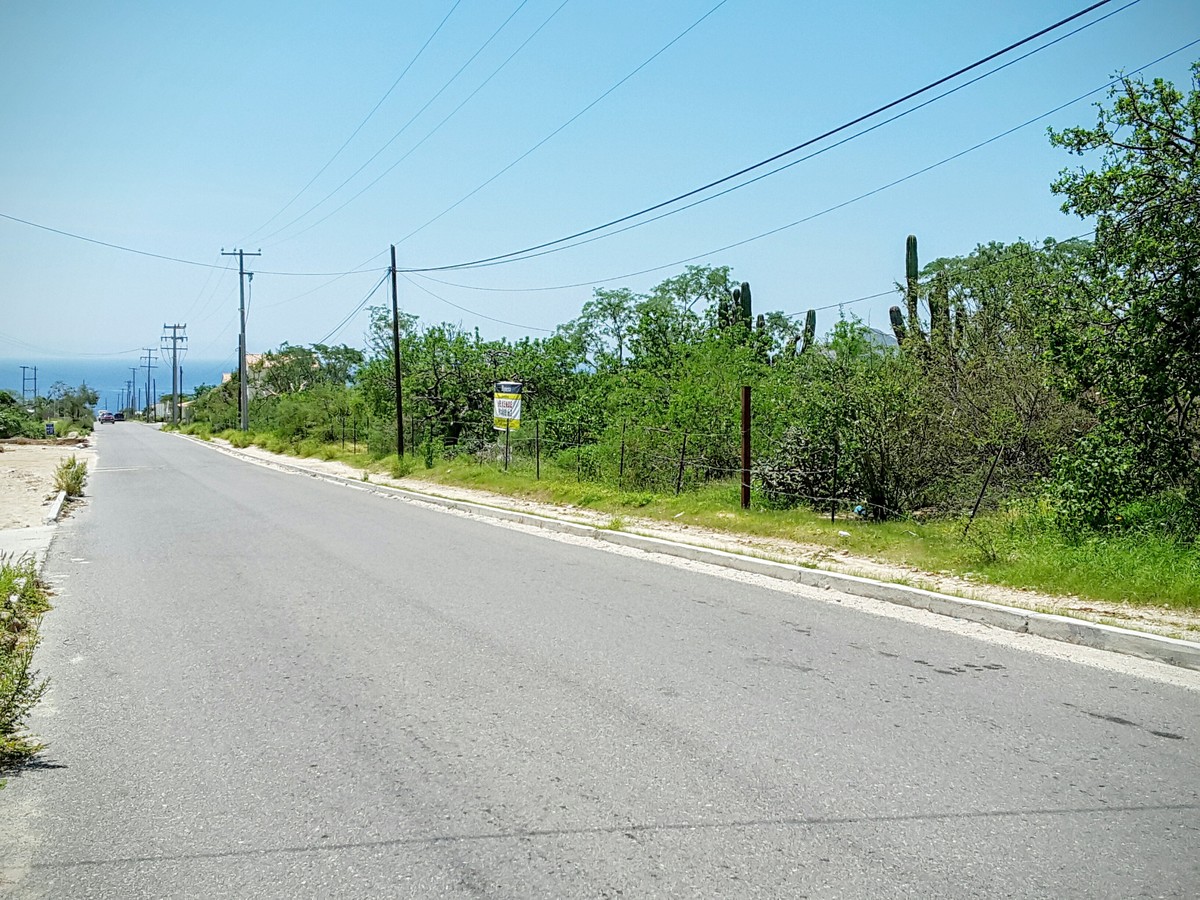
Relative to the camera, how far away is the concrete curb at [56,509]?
1636 centimetres

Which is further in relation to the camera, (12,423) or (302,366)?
(302,366)

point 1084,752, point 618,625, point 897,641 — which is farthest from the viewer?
point 618,625

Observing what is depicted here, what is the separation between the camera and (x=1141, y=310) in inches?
367

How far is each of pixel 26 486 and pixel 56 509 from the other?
8268mm

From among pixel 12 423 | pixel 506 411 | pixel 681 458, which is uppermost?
pixel 506 411

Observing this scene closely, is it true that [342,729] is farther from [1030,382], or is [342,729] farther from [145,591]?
[1030,382]

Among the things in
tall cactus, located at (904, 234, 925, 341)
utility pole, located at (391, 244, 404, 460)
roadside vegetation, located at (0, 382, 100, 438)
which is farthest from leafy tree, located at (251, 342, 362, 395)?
tall cactus, located at (904, 234, 925, 341)

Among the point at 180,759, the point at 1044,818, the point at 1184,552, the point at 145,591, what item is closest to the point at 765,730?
the point at 1044,818

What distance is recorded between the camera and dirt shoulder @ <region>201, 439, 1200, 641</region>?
23.9ft

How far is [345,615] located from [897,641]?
472 centimetres

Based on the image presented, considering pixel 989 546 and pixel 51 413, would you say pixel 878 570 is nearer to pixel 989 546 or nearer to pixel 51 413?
pixel 989 546

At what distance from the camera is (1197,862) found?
3477mm

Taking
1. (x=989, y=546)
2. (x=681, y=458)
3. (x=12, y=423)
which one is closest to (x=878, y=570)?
(x=989, y=546)

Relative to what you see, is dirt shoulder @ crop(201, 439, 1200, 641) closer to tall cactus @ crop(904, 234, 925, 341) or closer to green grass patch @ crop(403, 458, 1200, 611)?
green grass patch @ crop(403, 458, 1200, 611)
